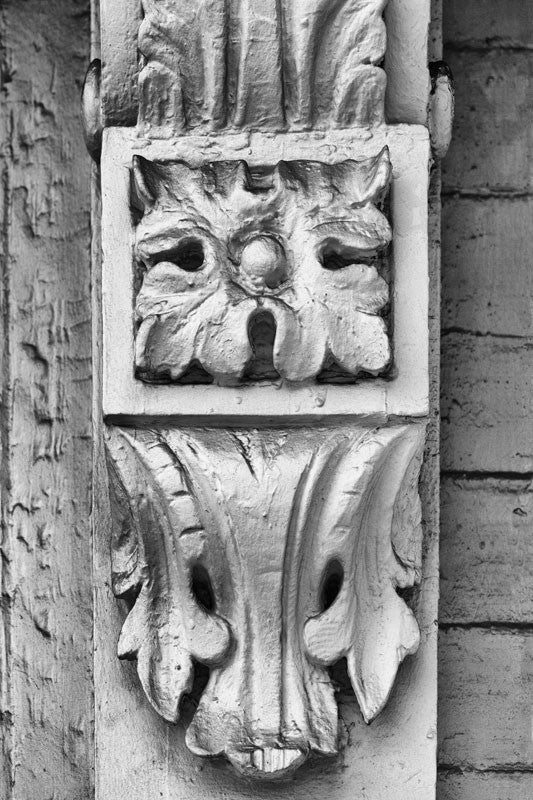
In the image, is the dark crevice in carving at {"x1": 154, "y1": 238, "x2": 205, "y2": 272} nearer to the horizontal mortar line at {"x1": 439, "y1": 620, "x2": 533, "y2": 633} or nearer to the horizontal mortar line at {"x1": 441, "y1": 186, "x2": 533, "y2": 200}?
the horizontal mortar line at {"x1": 441, "y1": 186, "x2": 533, "y2": 200}

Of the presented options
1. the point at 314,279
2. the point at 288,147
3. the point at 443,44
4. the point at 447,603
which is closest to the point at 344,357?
the point at 314,279

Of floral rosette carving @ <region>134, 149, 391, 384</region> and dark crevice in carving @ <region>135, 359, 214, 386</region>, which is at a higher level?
floral rosette carving @ <region>134, 149, 391, 384</region>

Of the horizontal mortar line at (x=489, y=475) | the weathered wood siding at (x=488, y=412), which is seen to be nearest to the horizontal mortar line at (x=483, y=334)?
the weathered wood siding at (x=488, y=412)

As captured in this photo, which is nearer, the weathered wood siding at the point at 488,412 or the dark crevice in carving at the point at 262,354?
the dark crevice in carving at the point at 262,354

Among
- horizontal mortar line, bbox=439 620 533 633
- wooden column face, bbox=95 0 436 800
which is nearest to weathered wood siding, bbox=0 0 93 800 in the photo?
wooden column face, bbox=95 0 436 800

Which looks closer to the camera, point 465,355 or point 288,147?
point 288,147

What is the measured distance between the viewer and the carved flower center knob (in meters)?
0.95

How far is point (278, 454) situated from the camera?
0.96 meters

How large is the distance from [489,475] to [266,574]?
0.30 meters

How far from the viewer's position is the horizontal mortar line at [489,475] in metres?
1.13

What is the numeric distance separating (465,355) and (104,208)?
413 millimetres

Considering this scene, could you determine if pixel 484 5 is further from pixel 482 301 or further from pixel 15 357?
pixel 15 357

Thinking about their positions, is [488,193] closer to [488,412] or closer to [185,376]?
[488,412]

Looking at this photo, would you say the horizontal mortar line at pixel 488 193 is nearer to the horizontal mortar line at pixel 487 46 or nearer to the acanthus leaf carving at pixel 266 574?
the horizontal mortar line at pixel 487 46
